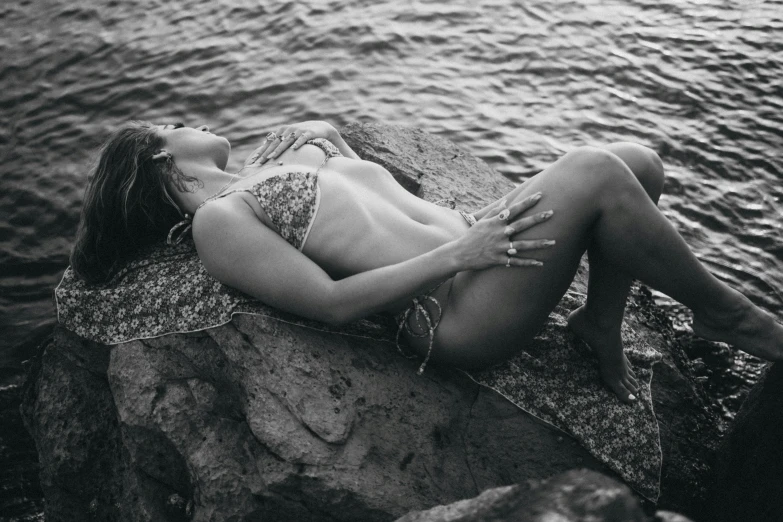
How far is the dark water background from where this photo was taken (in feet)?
19.5

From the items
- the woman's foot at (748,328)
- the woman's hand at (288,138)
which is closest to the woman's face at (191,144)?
the woman's hand at (288,138)

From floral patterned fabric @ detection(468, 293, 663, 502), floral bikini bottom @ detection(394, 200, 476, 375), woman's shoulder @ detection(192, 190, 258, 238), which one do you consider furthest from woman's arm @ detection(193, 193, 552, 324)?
floral patterned fabric @ detection(468, 293, 663, 502)

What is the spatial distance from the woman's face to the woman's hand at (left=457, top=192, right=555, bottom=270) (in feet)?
5.07

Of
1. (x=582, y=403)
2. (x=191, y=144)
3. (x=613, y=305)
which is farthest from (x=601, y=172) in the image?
(x=191, y=144)

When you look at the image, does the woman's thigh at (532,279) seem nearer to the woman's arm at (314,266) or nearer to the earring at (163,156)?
the woman's arm at (314,266)

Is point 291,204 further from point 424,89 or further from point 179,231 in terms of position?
point 424,89

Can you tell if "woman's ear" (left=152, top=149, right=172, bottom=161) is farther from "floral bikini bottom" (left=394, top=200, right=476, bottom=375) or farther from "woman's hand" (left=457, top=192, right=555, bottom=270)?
"woman's hand" (left=457, top=192, right=555, bottom=270)

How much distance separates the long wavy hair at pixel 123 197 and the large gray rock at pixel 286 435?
1.73 feet

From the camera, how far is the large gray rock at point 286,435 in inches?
120

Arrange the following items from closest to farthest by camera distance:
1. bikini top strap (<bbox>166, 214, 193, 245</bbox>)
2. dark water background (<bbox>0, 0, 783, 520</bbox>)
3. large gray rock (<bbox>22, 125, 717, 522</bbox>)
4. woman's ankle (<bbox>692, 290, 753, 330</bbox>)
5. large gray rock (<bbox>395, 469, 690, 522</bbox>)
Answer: large gray rock (<bbox>395, 469, 690, 522</bbox>)
woman's ankle (<bbox>692, 290, 753, 330</bbox>)
large gray rock (<bbox>22, 125, 717, 522</bbox>)
bikini top strap (<bbox>166, 214, 193, 245</bbox>)
dark water background (<bbox>0, 0, 783, 520</bbox>)

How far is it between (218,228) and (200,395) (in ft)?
2.96

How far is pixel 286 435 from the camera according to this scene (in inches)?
120

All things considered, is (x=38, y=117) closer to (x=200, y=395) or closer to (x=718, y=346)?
(x=200, y=395)

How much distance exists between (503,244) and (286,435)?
1.29 metres
